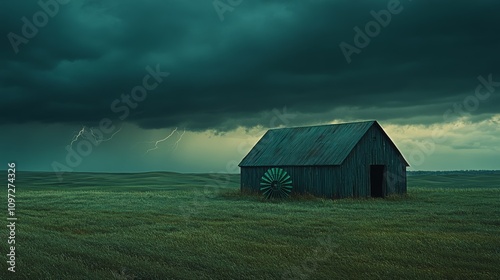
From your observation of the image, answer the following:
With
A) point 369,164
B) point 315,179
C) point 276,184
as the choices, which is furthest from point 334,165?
point 276,184

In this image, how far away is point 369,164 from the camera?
135 feet

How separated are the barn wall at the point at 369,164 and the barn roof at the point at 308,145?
592 millimetres

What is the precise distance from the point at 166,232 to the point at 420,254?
956 cm

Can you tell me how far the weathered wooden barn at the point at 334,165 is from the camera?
39.7 meters

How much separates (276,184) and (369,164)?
26.7ft

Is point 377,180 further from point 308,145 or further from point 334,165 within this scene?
point 308,145

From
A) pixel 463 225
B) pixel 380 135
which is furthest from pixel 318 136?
pixel 463 225

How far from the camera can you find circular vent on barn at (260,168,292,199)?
4016 cm

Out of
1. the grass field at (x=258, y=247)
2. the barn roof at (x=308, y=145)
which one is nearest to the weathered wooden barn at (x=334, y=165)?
the barn roof at (x=308, y=145)

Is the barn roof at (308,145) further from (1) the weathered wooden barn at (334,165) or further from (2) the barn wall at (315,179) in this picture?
(2) the barn wall at (315,179)

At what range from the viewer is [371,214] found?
84.9 feet

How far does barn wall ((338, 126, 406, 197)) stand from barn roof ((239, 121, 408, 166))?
1.94 feet

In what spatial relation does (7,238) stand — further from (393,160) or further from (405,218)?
(393,160)

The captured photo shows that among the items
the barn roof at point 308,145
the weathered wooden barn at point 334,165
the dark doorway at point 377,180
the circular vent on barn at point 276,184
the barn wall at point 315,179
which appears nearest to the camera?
the barn wall at point 315,179
